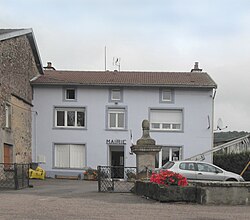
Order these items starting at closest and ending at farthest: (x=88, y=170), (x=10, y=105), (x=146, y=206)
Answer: (x=146, y=206), (x=10, y=105), (x=88, y=170)

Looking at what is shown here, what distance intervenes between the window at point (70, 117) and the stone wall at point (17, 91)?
6.51 feet

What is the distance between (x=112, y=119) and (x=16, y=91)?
6777mm

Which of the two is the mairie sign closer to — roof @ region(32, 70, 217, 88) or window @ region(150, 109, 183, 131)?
window @ region(150, 109, 183, 131)

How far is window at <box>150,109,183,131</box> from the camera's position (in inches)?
1224

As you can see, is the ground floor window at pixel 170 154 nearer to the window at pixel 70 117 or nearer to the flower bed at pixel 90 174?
the flower bed at pixel 90 174

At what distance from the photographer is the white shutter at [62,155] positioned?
31234mm

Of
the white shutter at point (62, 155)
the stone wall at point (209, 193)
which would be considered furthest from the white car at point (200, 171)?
the white shutter at point (62, 155)

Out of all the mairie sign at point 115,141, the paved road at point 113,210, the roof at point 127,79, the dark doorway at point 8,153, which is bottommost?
the paved road at point 113,210

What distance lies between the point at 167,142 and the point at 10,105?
1046 centimetres

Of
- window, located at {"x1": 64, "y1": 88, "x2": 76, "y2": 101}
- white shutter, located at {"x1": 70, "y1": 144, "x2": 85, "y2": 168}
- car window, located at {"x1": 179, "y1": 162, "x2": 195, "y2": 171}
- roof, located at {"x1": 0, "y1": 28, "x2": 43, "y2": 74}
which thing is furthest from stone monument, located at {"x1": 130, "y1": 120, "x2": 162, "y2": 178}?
window, located at {"x1": 64, "y1": 88, "x2": 76, "y2": 101}

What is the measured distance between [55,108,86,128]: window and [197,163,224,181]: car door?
466 inches

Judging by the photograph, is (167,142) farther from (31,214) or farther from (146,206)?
(31,214)

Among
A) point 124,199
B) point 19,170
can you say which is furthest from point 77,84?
point 124,199

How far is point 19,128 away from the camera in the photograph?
28141 mm
